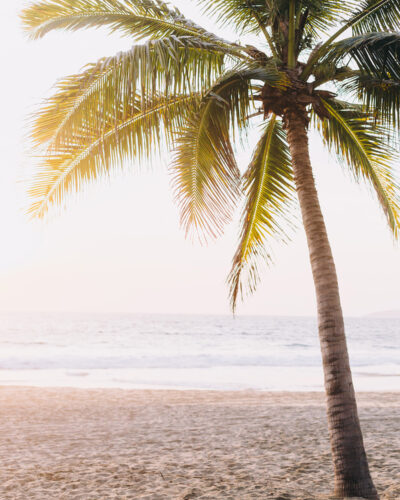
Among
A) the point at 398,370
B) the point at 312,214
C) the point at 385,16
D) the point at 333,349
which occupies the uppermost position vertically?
the point at 385,16

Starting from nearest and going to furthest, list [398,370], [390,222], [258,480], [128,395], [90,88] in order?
1. [90,88]
2. [258,480]
3. [390,222]
4. [128,395]
5. [398,370]

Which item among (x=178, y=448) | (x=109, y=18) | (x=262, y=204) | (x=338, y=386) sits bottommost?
(x=178, y=448)

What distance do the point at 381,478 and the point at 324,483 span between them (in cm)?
67

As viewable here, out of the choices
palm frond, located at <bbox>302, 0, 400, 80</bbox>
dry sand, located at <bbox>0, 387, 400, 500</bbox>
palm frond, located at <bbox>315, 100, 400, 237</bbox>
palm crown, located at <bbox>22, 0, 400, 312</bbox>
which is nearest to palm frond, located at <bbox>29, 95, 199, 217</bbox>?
palm crown, located at <bbox>22, 0, 400, 312</bbox>

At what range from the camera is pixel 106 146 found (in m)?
5.23

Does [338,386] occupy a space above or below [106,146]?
below

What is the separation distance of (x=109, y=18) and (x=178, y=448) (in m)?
5.36

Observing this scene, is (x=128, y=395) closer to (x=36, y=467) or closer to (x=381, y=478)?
(x=36, y=467)

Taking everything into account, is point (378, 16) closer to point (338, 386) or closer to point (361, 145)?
point (361, 145)

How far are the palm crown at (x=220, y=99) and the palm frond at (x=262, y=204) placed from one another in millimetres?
16

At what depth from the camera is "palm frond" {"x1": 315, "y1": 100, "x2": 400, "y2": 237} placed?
5.65 metres

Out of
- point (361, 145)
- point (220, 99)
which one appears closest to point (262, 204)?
point (361, 145)

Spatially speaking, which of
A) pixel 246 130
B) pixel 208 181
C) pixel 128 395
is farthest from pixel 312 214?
pixel 128 395

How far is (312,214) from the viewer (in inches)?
175
